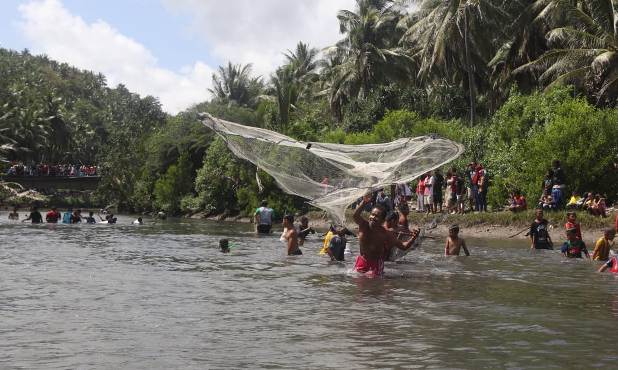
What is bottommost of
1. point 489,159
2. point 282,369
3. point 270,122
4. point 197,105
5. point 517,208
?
point 282,369

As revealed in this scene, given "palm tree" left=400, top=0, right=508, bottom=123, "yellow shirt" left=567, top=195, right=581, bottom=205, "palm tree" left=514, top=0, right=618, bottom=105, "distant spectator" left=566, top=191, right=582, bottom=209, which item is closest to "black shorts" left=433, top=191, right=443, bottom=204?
"distant spectator" left=566, top=191, right=582, bottom=209

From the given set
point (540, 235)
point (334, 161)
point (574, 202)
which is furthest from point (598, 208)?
point (334, 161)

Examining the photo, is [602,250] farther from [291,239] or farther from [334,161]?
[291,239]

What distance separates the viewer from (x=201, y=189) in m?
60.2

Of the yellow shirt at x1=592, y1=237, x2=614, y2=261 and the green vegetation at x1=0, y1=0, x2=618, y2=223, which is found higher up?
the green vegetation at x1=0, y1=0, x2=618, y2=223

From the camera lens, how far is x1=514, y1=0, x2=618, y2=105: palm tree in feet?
109

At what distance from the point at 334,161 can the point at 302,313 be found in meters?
6.25

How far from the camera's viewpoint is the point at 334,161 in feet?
60.8

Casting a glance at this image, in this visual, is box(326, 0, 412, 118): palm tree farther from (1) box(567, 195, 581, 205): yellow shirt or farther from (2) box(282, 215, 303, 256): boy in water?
(2) box(282, 215, 303, 256): boy in water

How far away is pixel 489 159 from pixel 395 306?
2395 centimetres

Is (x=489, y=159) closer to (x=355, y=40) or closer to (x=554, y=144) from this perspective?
(x=554, y=144)

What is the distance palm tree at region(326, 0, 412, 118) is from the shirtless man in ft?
125

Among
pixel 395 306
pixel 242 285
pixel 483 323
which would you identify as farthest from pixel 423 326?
pixel 242 285

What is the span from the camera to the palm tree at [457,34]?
43625 millimetres
